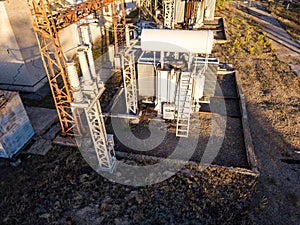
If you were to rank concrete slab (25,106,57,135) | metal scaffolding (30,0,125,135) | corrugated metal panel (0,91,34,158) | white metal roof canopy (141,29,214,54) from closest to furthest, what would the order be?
1. metal scaffolding (30,0,125,135)
2. white metal roof canopy (141,29,214,54)
3. corrugated metal panel (0,91,34,158)
4. concrete slab (25,106,57,135)

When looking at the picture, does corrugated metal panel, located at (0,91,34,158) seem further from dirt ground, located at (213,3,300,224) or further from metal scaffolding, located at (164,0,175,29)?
metal scaffolding, located at (164,0,175,29)

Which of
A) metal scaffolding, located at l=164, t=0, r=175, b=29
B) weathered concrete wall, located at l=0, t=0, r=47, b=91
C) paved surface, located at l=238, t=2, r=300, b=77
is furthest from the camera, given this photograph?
metal scaffolding, located at l=164, t=0, r=175, b=29

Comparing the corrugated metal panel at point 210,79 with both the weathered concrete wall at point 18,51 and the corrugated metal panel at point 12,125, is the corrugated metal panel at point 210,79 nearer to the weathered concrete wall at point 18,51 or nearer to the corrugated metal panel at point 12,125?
the corrugated metal panel at point 12,125

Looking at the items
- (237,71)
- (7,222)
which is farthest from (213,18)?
(7,222)

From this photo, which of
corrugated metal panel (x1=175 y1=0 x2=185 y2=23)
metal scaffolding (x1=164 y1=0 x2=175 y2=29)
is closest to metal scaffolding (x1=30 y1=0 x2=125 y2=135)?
metal scaffolding (x1=164 y1=0 x2=175 y2=29)

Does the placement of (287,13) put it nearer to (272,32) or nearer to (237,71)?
(272,32)

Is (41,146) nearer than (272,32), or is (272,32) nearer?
(41,146)

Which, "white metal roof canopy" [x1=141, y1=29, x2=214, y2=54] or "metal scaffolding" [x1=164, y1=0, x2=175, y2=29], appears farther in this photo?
"metal scaffolding" [x1=164, y1=0, x2=175, y2=29]
